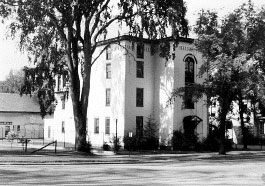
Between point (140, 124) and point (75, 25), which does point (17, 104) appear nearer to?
point (140, 124)

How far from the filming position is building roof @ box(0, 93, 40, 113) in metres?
67.8

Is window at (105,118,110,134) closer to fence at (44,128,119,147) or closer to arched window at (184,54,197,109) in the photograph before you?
fence at (44,128,119,147)

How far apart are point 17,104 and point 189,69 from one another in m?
34.6

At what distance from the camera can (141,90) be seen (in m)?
43.8

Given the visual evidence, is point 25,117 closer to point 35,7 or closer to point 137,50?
point 137,50

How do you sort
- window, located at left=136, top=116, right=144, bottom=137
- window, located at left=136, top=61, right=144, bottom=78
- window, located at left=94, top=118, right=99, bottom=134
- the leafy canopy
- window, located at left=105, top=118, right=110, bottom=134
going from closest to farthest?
1. the leafy canopy
2. window, located at left=136, top=116, right=144, bottom=137
3. window, located at left=136, top=61, right=144, bottom=78
4. window, located at left=105, top=118, right=110, bottom=134
5. window, located at left=94, top=118, right=99, bottom=134

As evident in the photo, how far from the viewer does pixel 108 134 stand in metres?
44.4

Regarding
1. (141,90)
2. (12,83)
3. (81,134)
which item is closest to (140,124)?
(141,90)

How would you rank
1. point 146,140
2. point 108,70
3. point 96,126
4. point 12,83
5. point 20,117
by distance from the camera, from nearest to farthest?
point 146,140, point 108,70, point 96,126, point 20,117, point 12,83

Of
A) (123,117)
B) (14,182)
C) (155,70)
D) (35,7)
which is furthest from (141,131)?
(14,182)

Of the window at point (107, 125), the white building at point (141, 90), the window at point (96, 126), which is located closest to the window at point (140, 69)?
the white building at point (141, 90)

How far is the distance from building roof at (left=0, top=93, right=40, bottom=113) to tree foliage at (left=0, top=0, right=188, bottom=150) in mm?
33428

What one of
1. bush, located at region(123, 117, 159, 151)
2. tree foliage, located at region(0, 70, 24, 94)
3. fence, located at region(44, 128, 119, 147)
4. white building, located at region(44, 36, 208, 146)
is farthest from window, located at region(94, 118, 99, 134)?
tree foliage, located at region(0, 70, 24, 94)

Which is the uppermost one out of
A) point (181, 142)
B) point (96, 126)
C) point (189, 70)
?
point (189, 70)
